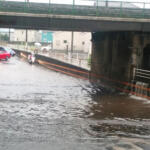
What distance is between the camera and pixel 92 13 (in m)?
22.5

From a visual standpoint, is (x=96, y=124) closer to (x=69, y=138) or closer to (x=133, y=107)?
(x=69, y=138)

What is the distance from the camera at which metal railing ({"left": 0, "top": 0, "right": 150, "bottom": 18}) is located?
21.8 meters

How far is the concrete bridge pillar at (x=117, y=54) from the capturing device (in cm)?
2444

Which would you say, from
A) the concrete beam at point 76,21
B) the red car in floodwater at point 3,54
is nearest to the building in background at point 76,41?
the red car in floodwater at point 3,54

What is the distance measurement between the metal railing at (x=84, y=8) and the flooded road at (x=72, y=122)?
207 inches

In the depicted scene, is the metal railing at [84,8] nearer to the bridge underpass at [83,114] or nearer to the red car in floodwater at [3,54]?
the bridge underpass at [83,114]

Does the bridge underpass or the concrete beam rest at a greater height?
the concrete beam

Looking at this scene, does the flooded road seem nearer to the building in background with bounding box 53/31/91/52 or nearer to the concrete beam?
the concrete beam

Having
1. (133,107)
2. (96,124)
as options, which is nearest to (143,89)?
(133,107)

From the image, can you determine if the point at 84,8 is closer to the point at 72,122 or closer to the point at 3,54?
the point at 72,122

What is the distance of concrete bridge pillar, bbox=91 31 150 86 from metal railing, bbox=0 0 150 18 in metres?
1.70

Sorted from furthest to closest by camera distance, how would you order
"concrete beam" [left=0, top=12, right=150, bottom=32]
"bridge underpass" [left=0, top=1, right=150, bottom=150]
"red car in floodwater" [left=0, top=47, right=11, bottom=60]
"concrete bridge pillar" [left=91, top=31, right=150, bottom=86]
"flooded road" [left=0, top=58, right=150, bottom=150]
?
"red car in floodwater" [left=0, top=47, right=11, bottom=60] → "concrete bridge pillar" [left=91, top=31, right=150, bottom=86] → "concrete beam" [left=0, top=12, right=150, bottom=32] → "bridge underpass" [left=0, top=1, right=150, bottom=150] → "flooded road" [left=0, top=58, right=150, bottom=150]

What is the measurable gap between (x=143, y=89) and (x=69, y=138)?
38.2ft

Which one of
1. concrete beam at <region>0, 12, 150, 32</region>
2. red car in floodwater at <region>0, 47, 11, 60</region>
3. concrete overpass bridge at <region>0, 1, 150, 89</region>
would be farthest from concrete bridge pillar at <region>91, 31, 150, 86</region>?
red car in floodwater at <region>0, 47, 11, 60</region>
